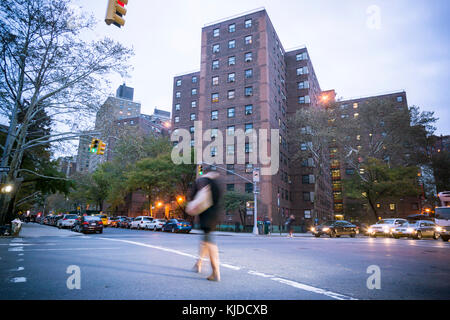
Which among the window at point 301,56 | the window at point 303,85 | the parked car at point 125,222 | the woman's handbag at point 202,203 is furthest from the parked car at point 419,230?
the window at point 301,56

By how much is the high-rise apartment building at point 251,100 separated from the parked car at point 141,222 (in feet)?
36.3

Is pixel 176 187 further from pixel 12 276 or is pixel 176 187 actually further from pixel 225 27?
A: pixel 12 276

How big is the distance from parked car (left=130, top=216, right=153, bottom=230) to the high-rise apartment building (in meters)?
11.1

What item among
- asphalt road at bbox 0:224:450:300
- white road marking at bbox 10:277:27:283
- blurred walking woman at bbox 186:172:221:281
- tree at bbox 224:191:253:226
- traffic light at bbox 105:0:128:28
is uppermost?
traffic light at bbox 105:0:128:28

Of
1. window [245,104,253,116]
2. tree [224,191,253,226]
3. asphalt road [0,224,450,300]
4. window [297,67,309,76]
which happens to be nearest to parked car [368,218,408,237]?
tree [224,191,253,226]

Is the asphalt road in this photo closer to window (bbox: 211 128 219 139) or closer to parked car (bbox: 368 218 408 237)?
parked car (bbox: 368 218 408 237)

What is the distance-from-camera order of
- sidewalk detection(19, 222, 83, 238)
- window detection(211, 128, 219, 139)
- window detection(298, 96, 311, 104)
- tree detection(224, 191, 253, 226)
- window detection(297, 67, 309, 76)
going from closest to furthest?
sidewalk detection(19, 222, 83, 238) < tree detection(224, 191, 253, 226) < window detection(211, 128, 219, 139) < window detection(298, 96, 311, 104) < window detection(297, 67, 309, 76)

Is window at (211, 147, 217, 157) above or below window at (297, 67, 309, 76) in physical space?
below

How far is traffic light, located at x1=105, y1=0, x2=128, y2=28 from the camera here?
7.91 metres

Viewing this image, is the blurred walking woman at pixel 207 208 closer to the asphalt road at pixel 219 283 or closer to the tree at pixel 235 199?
the asphalt road at pixel 219 283

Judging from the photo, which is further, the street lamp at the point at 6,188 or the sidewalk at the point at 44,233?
the sidewalk at the point at 44,233

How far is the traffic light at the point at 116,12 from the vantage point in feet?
26.0
